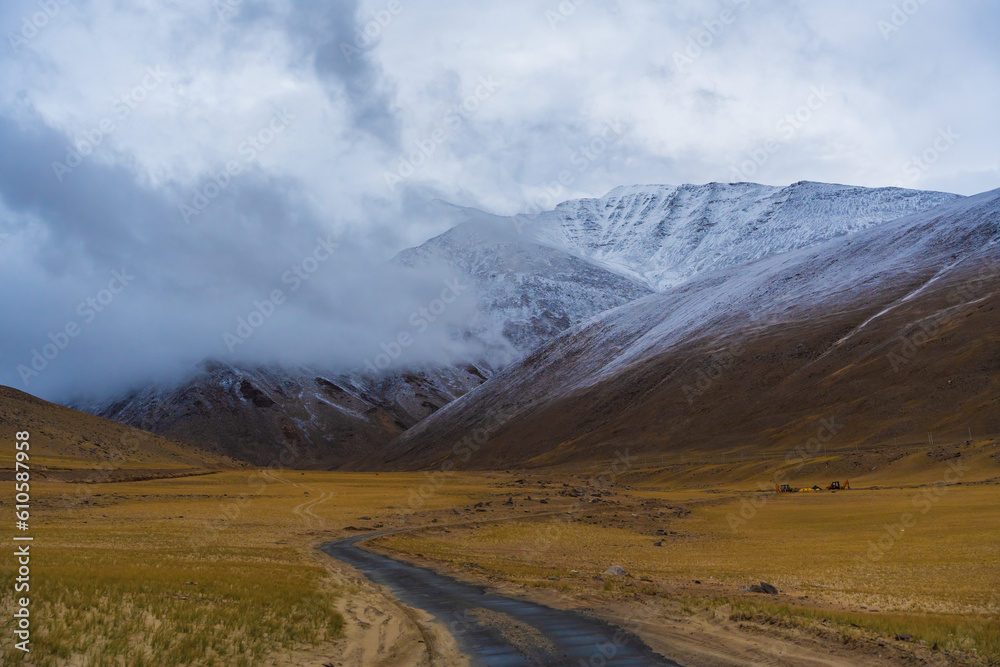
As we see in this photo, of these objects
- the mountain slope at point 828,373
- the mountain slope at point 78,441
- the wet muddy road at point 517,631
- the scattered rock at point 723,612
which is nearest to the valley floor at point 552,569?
the scattered rock at point 723,612

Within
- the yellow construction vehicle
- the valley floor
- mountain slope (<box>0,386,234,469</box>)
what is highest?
mountain slope (<box>0,386,234,469</box>)

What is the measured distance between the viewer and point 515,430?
199 m

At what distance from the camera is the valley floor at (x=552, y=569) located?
596 inches

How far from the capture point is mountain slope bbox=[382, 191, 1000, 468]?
371ft

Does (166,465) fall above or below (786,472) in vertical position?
above

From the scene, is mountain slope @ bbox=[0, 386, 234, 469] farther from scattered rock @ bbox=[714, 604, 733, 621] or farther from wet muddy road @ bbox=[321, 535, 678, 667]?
scattered rock @ bbox=[714, 604, 733, 621]

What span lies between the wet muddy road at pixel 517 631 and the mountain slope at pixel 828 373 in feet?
310

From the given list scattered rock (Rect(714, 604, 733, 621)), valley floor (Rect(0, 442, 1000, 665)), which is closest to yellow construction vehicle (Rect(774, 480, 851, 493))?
valley floor (Rect(0, 442, 1000, 665))

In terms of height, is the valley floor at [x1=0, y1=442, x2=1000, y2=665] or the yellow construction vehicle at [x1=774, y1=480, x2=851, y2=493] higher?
the valley floor at [x1=0, y1=442, x2=1000, y2=665]

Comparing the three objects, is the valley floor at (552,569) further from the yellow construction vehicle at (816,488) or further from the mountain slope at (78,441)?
the mountain slope at (78,441)

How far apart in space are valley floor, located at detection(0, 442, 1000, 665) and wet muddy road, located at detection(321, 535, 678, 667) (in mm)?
673

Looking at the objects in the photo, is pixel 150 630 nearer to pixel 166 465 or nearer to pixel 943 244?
pixel 166 465

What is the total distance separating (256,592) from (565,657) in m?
9.32

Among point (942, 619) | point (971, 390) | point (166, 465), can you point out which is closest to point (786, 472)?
point (971, 390)
